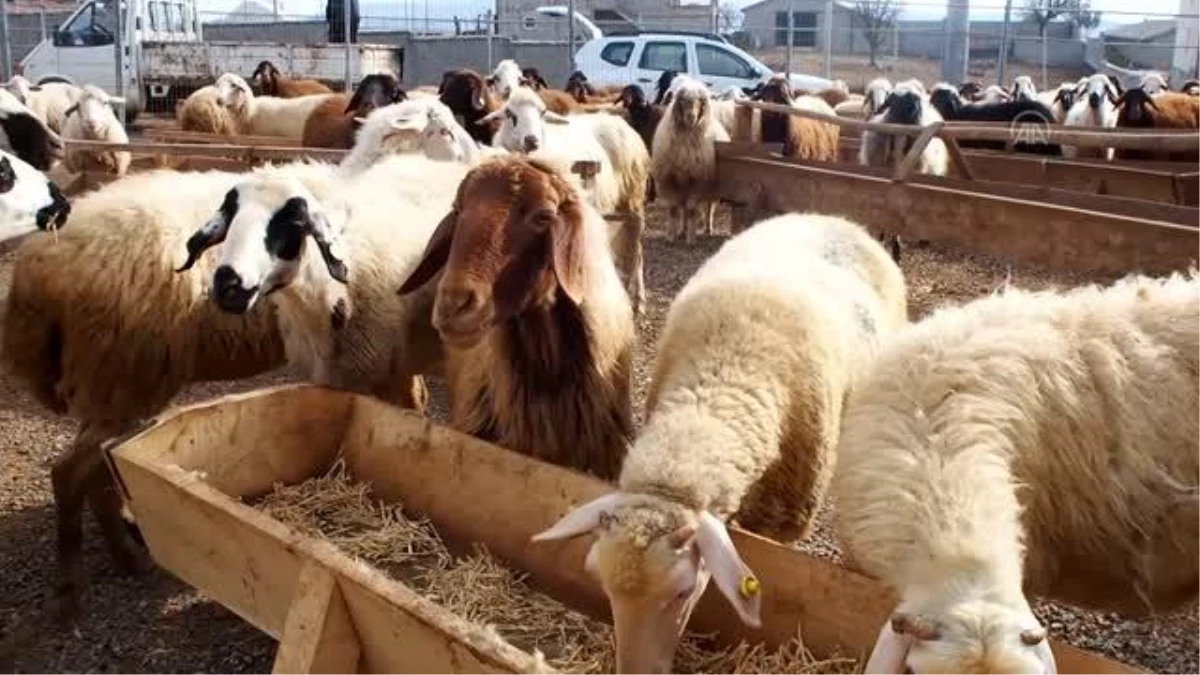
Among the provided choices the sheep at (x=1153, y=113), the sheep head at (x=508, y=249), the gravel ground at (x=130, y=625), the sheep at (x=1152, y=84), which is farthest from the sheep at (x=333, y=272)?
the sheep at (x=1152, y=84)

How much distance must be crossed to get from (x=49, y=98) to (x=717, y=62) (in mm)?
11471

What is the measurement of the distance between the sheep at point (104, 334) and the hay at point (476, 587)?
2.62 ft

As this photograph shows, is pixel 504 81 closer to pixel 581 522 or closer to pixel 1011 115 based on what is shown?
pixel 1011 115

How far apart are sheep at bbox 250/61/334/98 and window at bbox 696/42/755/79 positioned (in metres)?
7.32

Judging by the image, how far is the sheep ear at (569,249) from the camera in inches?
145

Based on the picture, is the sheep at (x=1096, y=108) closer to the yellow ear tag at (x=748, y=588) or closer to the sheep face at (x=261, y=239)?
the sheep face at (x=261, y=239)

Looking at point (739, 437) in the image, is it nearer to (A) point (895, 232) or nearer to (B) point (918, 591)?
(B) point (918, 591)

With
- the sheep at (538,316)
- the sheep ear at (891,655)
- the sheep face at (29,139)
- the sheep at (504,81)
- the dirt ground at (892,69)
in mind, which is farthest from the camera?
the dirt ground at (892,69)

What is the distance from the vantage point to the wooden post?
2725 millimetres

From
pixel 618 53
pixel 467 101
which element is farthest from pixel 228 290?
pixel 618 53

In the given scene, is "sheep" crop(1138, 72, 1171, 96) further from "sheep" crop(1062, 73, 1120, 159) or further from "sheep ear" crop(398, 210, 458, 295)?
"sheep ear" crop(398, 210, 458, 295)

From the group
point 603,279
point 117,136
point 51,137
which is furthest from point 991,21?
point 603,279

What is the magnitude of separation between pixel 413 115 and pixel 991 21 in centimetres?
3113

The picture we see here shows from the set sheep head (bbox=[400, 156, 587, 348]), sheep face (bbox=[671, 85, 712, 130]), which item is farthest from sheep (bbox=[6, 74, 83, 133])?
sheep head (bbox=[400, 156, 587, 348])
